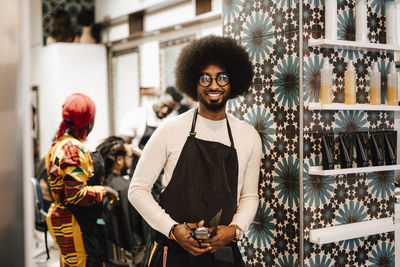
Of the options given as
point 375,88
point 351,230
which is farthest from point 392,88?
point 351,230

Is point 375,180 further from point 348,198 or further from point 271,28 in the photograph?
point 271,28

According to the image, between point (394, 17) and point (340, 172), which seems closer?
point (340, 172)

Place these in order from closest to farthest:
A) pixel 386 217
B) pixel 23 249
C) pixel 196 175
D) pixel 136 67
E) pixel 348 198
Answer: pixel 23 249 < pixel 196 175 < pixel 348 198 < pixel 386 217 < pixel 136 67

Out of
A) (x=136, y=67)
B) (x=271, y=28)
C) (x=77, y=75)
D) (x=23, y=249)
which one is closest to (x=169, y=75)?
(x=136, y=67)

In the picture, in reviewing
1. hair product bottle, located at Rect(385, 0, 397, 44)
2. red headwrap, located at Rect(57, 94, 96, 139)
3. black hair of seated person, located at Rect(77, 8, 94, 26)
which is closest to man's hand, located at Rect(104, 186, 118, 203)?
red headwrap, located at Rect(57, 94, 96, 139)

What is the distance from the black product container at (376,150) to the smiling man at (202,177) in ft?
2.16

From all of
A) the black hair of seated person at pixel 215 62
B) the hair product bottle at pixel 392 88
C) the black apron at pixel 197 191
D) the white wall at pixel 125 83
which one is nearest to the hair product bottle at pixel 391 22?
the hair product bottle at pixel 392 88

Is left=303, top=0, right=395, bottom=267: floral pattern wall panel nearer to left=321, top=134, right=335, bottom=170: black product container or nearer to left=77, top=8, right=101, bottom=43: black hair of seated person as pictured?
left=321, top=134, right=335, bottom=170: black product container

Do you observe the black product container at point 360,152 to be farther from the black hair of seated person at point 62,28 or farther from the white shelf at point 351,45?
the black hair of seated person at point 62,28

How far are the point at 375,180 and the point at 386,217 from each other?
227 mm

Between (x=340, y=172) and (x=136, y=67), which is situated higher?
(x=136, y=67)

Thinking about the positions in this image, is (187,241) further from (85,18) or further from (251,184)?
(85,18)

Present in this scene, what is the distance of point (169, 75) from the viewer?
4.80 m

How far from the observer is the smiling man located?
191 cm
